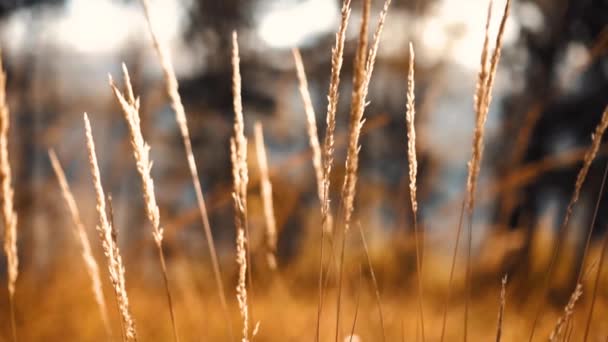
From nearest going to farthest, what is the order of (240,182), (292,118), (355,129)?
(355,129)
(240,182)
(292,118)

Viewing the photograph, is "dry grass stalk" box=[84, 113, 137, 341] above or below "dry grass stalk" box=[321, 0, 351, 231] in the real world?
below

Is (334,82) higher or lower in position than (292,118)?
lower

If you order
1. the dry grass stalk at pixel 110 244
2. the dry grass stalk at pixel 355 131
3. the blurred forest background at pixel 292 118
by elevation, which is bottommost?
the dry grass stalk at pixel 110 244

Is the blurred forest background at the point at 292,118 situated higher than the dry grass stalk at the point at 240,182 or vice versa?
the blurred forest background at the point at 292,118

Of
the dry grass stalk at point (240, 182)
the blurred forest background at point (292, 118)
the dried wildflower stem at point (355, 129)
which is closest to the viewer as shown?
the dried wildflower stem at point (355, 129)

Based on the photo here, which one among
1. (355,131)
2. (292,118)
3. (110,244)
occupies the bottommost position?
(110,244)

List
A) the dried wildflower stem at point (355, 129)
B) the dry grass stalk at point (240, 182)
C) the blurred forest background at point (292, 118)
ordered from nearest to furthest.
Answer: the dried wildflower stem at point (355, 129) < the dry grass stalk at point (240, 182) < the blurred forest background at point (292, 118)

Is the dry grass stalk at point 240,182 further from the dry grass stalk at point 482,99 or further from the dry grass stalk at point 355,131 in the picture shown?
the dry grass stalk at point 482,99

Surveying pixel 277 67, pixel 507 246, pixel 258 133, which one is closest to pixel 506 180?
pixel 507 246

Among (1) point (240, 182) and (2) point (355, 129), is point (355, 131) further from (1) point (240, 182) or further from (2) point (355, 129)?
(1) point (240, 182)

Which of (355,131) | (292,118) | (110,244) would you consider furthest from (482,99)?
(292,118)

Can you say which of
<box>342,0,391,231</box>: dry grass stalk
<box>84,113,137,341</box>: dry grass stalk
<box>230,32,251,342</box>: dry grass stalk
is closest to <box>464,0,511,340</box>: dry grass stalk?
<box>342,0,391,231</box>: dry grass stalk

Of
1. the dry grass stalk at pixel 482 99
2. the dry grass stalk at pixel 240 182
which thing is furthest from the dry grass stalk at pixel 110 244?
the dry grass stalk at pixel 482 99

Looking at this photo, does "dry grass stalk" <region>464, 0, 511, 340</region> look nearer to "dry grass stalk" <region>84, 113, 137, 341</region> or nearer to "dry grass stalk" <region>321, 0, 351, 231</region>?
"dry grass stalk" <region>321, 0, 351, 231</region>
